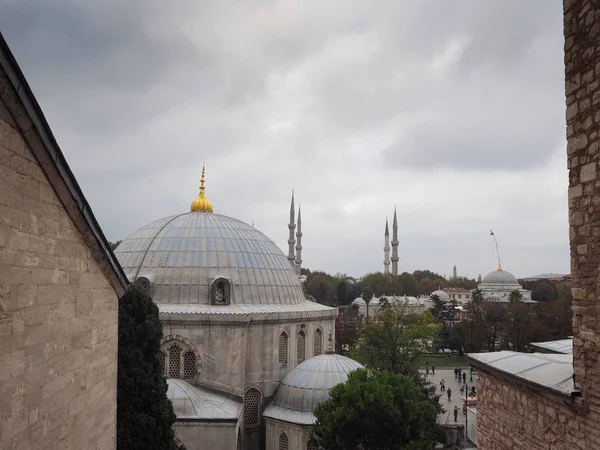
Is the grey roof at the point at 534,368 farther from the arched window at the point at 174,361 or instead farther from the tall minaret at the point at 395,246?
the tall minaret at the point at 395,246

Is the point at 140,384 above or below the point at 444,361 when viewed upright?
above

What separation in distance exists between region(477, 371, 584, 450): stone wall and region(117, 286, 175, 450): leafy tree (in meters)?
7.61

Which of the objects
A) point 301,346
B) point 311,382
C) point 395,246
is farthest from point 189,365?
point 395,246

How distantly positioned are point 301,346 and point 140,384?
29.0 feet

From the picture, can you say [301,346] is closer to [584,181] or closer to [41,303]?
[41,303]

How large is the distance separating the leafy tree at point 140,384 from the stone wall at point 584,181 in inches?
368

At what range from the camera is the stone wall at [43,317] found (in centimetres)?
392

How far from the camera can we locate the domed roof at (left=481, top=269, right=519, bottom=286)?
252 feet

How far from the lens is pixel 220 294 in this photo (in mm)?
18844

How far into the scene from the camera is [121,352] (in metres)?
11.9

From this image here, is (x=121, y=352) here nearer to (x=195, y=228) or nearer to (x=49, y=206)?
(x=49, y=206)

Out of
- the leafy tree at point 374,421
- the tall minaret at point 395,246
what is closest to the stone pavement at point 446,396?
the leafy tree at point 374,421

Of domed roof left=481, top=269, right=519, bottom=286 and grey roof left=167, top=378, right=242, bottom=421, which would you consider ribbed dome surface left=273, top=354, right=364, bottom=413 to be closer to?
grey roof left=167, top=378, right=242, bottom=421

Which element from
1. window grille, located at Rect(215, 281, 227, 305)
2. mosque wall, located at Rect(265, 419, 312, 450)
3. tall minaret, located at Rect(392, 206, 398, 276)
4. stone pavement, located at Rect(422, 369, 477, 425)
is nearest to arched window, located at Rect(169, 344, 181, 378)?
window grille, located at Rect(215, 281, 227, 305)
